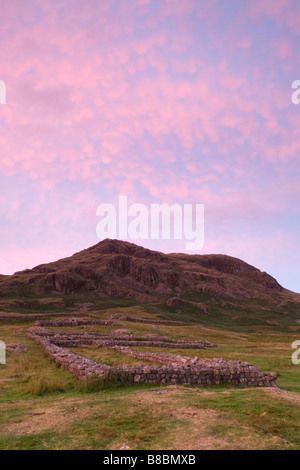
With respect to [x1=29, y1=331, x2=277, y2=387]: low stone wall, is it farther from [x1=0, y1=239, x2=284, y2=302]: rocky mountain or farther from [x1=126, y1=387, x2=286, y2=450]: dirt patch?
[x1=0, y1=239, x2=284, y2=302]: rocky mountain

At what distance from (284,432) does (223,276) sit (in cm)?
19103

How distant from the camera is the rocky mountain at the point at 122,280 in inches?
5271

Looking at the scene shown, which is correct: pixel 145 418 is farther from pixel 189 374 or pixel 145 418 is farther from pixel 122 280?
pixel 122 280

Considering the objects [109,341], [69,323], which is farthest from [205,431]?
[69,323]

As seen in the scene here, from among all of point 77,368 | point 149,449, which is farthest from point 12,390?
point 149,449

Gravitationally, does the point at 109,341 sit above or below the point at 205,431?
below

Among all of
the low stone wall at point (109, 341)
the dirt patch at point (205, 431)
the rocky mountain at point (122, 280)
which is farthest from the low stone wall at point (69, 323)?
the rocky mountain at point (122, 280)

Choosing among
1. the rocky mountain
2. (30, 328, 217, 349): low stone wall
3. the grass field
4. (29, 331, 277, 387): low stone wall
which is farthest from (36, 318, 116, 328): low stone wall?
the rocky mountain

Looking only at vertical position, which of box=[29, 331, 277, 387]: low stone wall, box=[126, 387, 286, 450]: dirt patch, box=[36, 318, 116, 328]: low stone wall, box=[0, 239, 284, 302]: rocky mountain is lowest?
box=[36, 318, 116, 328]: low stone wall

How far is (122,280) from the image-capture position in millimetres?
160500

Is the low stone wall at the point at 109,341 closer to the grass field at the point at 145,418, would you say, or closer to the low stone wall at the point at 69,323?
the low stone wall at the point at 69,323

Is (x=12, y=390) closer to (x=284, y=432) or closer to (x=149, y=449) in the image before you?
(x=149, y=449)

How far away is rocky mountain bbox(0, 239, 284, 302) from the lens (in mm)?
133875
